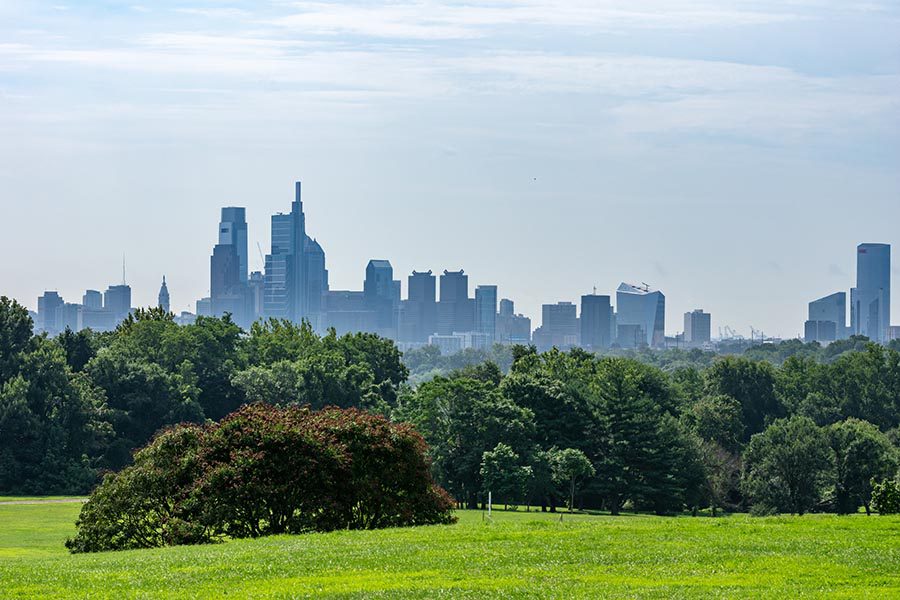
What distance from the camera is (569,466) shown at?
67.7 meters

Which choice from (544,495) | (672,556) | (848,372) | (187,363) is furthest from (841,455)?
(672,556)

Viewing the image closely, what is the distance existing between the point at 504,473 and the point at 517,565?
43.8m

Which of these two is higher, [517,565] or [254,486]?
[254,486]

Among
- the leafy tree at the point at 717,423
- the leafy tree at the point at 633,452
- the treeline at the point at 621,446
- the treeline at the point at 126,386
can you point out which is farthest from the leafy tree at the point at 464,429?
the leafy tree at the point at 717,423

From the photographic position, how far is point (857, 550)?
22.5m

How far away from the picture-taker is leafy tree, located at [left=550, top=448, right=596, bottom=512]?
67.7m

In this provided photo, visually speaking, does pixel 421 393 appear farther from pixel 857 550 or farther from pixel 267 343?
pixel 857 550

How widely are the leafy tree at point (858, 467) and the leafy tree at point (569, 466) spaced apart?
18.5m

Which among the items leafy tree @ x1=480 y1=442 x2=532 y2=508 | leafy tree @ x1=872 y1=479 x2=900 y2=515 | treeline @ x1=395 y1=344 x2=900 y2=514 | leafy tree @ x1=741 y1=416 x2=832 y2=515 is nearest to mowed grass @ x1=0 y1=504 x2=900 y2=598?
leafy tree @ x1=872 y1=479 x2=900 y2=515

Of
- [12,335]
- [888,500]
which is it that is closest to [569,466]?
[888,500]

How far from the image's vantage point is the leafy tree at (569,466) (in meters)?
67.7

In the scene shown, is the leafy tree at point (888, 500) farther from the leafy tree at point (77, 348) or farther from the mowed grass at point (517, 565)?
the leafy tree at point (77, 348)

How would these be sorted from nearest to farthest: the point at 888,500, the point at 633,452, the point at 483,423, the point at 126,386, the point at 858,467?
the point at 888,500
the point at 483,423
the point at 633,452
the point at 858,467
the point at 126,386

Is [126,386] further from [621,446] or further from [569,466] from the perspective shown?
[621,446]
